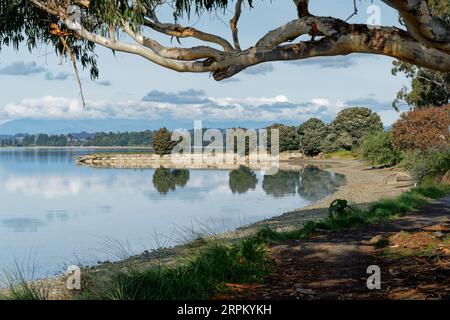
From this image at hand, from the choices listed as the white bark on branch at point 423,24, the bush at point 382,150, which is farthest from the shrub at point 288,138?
the white bark on branch at point 423,24

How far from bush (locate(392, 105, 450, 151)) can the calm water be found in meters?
4.70

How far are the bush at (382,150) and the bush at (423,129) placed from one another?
11209mm

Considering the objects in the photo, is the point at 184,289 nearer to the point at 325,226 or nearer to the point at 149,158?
the point at 325,226

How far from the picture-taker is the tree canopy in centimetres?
555

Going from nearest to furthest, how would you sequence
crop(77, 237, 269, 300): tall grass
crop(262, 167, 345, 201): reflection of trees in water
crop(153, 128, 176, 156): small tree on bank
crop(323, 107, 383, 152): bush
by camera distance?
1. crop(77, 237, 269, 300): tall grass
2. crop(262, 167, 345, 201): reflection of trees in water
3. crop(323, 107, 383, 152): bush
4. crop(153, 128, 176, 156): small tree on bank

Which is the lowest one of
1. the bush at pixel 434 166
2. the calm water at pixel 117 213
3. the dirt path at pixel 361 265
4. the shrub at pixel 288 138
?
the calm water at pixel 117 213

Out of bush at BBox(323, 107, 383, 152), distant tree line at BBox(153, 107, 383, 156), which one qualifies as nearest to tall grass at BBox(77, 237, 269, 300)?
distant tree line at BBox(153, 107, 383, 156)

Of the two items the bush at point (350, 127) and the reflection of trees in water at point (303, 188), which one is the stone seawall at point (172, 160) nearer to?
the bush at point (350, 127)

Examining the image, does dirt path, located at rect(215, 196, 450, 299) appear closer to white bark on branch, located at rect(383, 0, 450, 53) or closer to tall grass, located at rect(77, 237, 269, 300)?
tall grass, located at rect(77, 237, 269, 300)

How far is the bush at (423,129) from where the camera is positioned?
81.5 feet

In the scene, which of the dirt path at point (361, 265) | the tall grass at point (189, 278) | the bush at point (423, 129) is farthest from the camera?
the bush at point (423, 129)

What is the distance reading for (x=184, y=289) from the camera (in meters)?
5.15

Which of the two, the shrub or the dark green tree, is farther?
the shrub

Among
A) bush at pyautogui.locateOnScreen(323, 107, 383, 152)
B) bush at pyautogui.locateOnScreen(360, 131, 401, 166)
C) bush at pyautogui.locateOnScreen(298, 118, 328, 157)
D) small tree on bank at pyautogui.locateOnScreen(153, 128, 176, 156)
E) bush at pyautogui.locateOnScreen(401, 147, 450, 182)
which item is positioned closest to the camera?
bush at pyautogui.locateOnScreen(401, 147, 450, 182)
